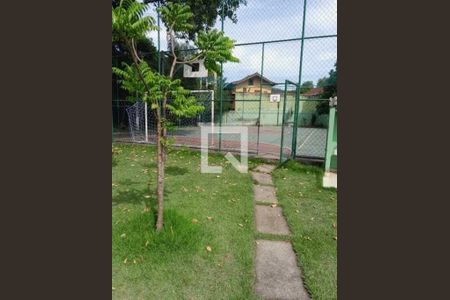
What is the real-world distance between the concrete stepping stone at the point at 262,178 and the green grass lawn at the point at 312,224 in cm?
Result: 14

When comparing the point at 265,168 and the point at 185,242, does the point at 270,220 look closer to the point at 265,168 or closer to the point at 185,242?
the point at 185,242

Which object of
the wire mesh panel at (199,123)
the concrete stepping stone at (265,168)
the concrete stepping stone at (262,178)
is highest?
the wire mesh panel at (199,123)

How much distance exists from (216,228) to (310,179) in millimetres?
3534

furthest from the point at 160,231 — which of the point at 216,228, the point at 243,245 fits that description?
the point at 243,245

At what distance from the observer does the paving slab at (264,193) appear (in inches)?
209

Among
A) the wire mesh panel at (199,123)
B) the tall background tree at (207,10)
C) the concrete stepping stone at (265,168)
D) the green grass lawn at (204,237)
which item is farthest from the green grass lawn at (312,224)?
the tall background tree at (207,10)

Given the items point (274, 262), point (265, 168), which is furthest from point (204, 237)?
point (265, 168)

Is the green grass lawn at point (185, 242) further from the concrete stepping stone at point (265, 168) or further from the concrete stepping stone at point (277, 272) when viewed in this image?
the concrete stepping stone at point (265, 168)

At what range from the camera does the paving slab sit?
209 inches

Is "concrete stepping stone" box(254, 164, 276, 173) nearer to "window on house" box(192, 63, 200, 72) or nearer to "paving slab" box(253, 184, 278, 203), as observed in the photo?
"paving slab" box(253, 184, 278, 203)

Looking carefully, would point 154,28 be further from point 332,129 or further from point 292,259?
point 332,129

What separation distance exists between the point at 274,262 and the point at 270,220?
120cm

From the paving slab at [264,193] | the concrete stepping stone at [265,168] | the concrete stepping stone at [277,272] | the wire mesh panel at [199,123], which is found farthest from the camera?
the wire mesh panel at [199,123]

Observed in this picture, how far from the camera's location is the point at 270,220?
4.39 metres
